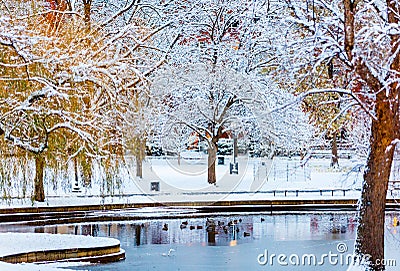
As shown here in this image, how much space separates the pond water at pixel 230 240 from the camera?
18812 millimetres

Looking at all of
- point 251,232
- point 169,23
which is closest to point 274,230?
point 251,232

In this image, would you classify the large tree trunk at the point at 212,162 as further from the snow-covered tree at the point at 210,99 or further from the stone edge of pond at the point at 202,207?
the stone edge of pond at the point at 202,207

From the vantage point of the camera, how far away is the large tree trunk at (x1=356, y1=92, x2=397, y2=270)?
15.1m

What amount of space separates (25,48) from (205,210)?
51.7 feet

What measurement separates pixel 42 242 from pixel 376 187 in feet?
29.4

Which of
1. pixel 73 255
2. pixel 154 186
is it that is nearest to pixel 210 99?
pixel 154 186

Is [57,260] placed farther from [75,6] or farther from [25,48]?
[75,6]

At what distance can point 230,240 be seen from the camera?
75.7 ft

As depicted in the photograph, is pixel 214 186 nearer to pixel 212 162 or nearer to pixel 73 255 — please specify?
pixel 212 162

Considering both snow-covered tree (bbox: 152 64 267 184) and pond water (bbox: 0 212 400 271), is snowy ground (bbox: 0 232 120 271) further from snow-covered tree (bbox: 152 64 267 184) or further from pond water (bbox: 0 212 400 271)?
snow-covered tree (bbox: 152 64 267 184)

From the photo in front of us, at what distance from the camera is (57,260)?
60.5 feet

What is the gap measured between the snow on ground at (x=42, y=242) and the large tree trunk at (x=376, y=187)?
7074 millimetres

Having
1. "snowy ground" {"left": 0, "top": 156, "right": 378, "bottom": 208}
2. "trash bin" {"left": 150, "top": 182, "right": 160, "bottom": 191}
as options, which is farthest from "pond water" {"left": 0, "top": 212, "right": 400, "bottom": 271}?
"trash bin" {"left": 150, "top": 182, "right": 160, "bottom": 191}

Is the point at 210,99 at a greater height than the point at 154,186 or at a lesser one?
greater
